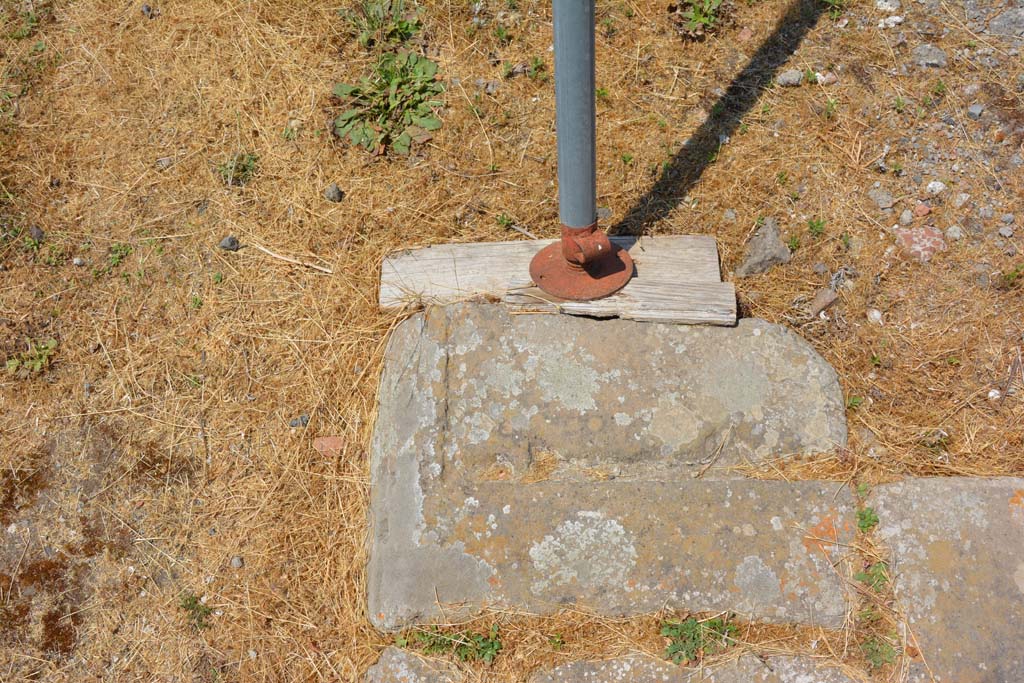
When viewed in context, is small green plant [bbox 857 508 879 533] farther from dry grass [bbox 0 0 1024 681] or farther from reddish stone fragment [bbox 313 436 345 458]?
reddish stone fragment [bbox 313 436 345 458]

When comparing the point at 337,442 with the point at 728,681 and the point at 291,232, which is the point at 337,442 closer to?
the point at 291,232

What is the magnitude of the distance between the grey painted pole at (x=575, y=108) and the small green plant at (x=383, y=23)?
172 cm

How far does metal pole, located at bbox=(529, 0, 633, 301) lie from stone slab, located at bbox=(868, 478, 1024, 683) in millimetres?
1246

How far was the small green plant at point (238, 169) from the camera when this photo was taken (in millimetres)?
3625

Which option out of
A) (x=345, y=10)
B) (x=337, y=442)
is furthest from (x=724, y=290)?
(x=345, y=10)

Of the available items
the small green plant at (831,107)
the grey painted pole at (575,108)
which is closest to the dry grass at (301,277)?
the small green plant at (831,107)

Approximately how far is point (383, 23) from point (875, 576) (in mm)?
3369

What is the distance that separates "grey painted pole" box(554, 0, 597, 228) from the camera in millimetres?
2279

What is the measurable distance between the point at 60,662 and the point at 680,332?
2.55m

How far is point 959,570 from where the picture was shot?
7.83 feet

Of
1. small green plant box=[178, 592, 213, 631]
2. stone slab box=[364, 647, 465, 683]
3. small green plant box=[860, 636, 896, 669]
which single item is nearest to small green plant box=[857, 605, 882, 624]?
small green plant box=[860, 636, 896, 669]

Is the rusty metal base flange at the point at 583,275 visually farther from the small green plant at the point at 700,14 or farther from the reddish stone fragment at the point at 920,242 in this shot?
the small green plant at the point at 700,14

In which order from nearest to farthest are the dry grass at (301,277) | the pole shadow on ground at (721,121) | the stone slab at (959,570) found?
the stone slab at (959,570)
the dry grass at (301,277)
the pole shadow on ground at (721,121)

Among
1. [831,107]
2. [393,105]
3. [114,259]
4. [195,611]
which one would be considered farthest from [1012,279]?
[114,259]
